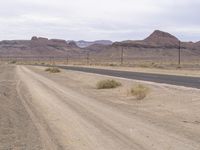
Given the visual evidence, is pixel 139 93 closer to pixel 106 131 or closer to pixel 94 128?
pixel 94 128

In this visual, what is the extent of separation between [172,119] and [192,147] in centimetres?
536

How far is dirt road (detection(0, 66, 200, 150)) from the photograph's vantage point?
1147 cm

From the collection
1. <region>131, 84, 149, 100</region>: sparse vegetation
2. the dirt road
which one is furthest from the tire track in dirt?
<region>131, 84, 149, 100</region>: sparse vegetation

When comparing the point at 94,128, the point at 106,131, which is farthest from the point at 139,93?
the point at 106,131

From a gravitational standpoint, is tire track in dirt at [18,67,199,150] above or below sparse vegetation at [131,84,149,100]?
above

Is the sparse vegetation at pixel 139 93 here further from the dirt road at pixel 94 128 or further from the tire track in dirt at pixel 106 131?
the tire track in dirt at pixel 106 131

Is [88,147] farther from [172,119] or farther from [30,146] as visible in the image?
[172,119]

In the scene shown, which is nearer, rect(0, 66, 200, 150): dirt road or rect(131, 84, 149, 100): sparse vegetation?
rect(0, 66, 200, 150): dirt road

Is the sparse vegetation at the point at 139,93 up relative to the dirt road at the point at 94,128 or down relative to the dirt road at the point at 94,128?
down

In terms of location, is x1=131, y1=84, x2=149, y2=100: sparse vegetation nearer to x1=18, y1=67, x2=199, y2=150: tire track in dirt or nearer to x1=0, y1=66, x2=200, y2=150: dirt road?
x1=0, y1=66, x2=200, y2=150: dirt road

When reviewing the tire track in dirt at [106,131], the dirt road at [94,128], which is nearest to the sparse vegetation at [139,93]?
the dirt road at [94,128]

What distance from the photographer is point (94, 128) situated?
14.0m

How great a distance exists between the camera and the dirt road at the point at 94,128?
11469mm

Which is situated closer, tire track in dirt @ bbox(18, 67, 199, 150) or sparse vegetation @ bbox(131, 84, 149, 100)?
tire track in dirt @ bbox(18, 67, 199, 150)
